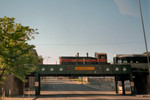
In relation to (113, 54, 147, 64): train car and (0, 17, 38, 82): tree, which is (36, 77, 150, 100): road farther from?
(0, 17, 38, 82): tree

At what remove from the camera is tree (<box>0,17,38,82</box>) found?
21.9m

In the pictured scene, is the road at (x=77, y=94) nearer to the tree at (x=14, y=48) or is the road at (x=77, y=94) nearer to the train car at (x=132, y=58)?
the train car at (x=132, y=58)

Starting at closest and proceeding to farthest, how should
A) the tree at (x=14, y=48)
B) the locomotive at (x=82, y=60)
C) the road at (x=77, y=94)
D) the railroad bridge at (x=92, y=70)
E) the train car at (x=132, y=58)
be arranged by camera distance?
the tree at (x=14, y=48) → the road at (x=77, y=94) → the railroad bridge at (x=92, y=70) → the train car at (x=132, y=58) → the locomotive at (x=82, y=60)

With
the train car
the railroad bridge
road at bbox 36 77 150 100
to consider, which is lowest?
road at bbox 36 77 150 100

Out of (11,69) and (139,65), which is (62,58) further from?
(11,69)

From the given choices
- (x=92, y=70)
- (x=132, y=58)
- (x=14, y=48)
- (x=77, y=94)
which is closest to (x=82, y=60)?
(x=77, y=94)

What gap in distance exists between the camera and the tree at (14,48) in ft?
71.7

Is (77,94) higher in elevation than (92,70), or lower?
lower

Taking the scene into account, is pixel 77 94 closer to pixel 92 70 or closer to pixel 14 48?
pixel 92 70

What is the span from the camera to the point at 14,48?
23219mm

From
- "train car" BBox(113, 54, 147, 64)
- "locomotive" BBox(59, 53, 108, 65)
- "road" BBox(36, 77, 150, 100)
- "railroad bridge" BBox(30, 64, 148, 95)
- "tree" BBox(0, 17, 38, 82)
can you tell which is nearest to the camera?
"tree" BBox(0, 17, 38, 82)

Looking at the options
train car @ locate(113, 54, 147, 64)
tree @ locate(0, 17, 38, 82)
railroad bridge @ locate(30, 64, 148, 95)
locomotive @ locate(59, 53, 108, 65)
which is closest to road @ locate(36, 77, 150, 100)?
railroad bridge @ locate(30, 64, 148, 95)

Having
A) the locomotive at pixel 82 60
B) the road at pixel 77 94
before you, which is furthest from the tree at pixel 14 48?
the locomotive at pixel 82 60

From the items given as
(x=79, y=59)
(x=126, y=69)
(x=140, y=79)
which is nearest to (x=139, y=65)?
(x=126, y=69)
